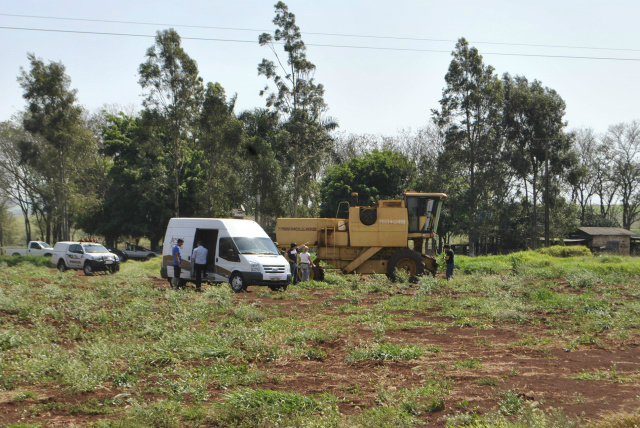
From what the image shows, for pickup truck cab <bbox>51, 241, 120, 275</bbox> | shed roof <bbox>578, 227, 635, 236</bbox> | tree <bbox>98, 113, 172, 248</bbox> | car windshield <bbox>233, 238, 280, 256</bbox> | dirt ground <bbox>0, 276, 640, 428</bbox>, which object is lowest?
dirt ground <bbox>0, 276, 640, 428</bbox>

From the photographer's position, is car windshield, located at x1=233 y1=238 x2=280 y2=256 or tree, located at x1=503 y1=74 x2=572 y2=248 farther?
tree, located at x1=503 y1=74 x2=572 y2=248

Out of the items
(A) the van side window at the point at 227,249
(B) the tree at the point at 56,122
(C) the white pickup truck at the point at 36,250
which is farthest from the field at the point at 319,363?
(C) the white pickup truck at the point at 36,250

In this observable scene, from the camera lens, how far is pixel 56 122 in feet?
133

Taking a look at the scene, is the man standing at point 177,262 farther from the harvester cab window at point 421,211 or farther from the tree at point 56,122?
the tree at point 56,122

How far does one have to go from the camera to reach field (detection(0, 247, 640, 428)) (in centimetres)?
604

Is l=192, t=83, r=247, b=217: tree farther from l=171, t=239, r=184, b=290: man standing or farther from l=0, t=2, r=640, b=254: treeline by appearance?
l=171, t=239, r=184, b=290: man standing

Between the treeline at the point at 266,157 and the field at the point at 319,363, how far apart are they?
25.3m

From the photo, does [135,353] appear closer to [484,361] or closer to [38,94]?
[484,361]

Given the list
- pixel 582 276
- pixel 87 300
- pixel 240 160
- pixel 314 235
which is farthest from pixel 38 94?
pixel 582 276

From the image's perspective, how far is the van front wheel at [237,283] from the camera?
19109mm

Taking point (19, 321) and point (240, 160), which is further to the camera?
point (240, 160)

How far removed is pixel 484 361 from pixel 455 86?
127ft

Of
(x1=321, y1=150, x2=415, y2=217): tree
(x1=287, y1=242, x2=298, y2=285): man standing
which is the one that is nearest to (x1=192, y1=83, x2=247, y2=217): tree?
(x1=321, y1=150, x2=415, y2=217): tree

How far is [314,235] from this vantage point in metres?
24.1
